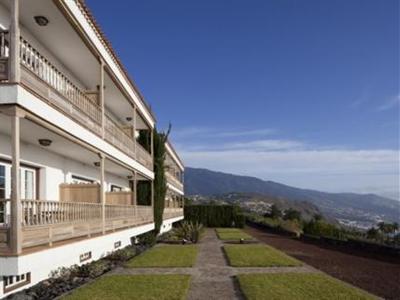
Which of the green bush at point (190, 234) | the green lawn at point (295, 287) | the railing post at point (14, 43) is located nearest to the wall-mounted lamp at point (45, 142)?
the railing post at point (14, 43)

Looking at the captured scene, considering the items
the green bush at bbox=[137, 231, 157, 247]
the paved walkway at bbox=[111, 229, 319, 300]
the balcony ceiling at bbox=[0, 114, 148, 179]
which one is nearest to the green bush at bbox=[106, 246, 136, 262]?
the paved walkway at bbox=[111, 229, 319, 300]

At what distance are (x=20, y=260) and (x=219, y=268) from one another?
351 inches

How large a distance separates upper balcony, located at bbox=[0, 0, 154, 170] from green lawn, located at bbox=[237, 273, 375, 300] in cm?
633

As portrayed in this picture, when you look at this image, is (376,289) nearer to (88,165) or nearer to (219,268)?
(219,268)

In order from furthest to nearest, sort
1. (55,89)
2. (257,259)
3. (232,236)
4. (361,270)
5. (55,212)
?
(232,236), (257,259), (361,270), (55,212), (55,89)

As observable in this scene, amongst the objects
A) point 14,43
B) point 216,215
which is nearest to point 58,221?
point 14,43

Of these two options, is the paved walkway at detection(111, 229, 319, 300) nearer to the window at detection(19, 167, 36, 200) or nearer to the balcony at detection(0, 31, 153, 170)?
the window at detection(19, 167, 36, 200)

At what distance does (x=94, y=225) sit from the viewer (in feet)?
47.0

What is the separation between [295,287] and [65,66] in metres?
10.2

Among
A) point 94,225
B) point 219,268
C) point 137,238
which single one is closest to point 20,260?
point 94,225

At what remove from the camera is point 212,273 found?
1516cm

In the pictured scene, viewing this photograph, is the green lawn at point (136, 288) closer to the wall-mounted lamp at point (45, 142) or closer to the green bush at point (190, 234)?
the wall-mounted lamp at point (45, 142)

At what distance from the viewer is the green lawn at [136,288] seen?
11.2 meters

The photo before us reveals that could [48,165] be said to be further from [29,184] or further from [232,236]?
[232,236]
